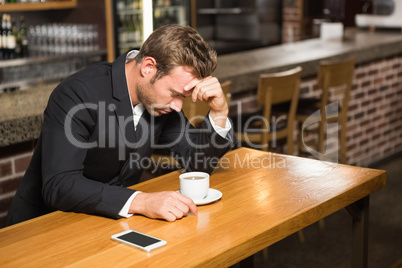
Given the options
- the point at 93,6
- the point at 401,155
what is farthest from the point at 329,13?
the point at 93,6

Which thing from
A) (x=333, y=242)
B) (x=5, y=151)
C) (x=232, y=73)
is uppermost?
(x=232, y=73)

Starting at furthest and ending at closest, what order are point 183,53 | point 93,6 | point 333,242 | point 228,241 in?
point 93,6 → point 333,242 → point 183,53 → point 228,241

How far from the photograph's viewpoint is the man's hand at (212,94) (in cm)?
174

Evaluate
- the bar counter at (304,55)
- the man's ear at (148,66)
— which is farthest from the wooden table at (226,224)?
the bar counter at (304,55)

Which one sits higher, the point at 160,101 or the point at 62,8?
the point at 62,8

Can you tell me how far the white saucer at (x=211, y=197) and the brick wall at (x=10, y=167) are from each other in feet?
3.79

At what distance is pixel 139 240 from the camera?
4.35 feet

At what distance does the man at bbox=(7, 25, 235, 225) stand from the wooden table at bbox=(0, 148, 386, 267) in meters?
0.06

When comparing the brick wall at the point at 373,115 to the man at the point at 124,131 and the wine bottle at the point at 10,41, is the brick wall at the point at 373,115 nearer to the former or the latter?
the man at the point at 124,131

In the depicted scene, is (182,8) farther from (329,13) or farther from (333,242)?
(333,242)

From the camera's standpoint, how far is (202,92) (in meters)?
1.75

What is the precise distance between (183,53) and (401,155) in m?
3.89

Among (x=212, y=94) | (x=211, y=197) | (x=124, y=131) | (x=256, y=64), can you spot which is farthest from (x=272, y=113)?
(x=211, y=197)

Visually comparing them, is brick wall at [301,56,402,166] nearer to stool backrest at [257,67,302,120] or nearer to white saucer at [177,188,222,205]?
stool backrest at [257,67,302,120]
